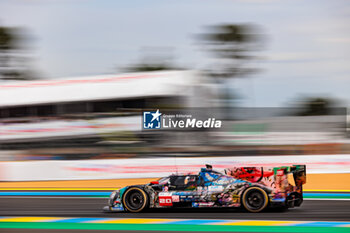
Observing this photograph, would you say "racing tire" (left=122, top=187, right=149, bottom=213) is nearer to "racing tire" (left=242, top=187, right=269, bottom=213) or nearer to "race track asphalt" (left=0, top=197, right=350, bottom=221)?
"race track asphalt" (left=0, top=197, right=350, bottom=221)

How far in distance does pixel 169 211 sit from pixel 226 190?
4.21ft

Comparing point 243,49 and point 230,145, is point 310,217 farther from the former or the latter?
point 243,49

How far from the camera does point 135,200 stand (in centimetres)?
834

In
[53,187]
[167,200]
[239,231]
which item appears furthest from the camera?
[53,187]

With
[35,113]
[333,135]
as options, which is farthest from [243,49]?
[35,113]

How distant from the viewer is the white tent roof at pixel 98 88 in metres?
14.7

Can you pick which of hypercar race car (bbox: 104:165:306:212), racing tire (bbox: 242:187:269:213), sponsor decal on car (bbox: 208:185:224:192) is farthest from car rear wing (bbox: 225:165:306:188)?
sponsor decal on car (bbox: 208:185:224:192)

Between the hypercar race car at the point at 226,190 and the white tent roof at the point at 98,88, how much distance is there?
6.68m

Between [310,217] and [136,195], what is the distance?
312 cm

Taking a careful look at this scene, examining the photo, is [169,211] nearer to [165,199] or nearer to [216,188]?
[165,199]

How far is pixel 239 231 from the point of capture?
266 inches

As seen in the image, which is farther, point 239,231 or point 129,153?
point 129,153

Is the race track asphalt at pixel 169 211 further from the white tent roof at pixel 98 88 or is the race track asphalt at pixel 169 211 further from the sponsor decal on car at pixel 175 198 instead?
the white tent roof at pixel 98 88

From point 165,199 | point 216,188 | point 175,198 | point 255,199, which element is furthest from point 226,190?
point 165,199
